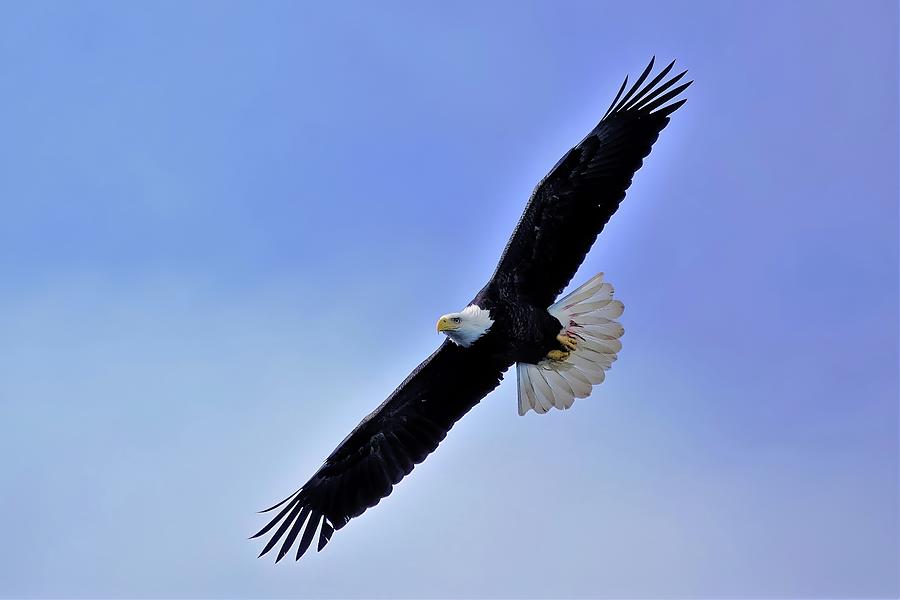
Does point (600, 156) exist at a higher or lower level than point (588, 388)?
higher

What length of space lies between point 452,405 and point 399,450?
2.23 ft

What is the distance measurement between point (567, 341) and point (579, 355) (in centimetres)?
30

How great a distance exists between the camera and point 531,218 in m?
10.7

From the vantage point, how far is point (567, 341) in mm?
11375

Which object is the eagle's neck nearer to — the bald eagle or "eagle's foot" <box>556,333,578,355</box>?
the bald eagle

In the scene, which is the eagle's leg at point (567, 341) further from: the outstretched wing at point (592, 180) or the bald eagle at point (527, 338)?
the outstretched wing at point (592, 180)

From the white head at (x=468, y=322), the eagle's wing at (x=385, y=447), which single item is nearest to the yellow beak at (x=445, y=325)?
the white head at (x=468, y=322)

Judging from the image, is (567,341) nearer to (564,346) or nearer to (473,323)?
(564,346)

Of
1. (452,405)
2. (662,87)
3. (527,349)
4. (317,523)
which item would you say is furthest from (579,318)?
(317,523)

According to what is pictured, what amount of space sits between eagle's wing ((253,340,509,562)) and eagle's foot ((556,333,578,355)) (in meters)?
0.63

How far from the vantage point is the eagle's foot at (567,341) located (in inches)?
447

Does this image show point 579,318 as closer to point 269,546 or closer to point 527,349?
point 527,349

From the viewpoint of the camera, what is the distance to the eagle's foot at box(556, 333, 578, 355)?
1134 centimetres

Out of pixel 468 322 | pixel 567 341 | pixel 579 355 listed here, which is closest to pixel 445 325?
pixel 468 322
